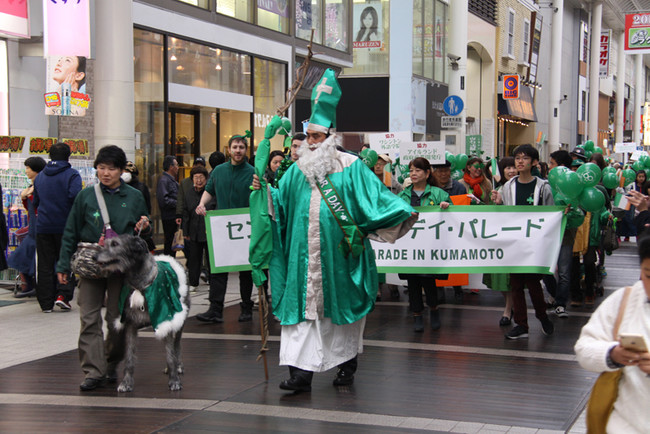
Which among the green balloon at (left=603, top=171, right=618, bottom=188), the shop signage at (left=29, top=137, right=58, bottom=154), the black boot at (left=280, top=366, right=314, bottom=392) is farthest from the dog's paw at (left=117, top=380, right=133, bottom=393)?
the green balloon at (left=603, top=171, right=618, bottom=188)

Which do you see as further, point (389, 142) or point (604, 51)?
point (604, 51)

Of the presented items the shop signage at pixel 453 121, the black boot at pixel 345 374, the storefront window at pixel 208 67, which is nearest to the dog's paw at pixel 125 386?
the black boot at pixel 345 374

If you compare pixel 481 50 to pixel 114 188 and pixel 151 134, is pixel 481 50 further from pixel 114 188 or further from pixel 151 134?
pixel 114 188

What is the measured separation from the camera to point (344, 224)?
5.94 m

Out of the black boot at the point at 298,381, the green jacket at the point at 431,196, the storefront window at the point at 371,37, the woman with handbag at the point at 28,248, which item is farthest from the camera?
the storefront window at the point at 371,37

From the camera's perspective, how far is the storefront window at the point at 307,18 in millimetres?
19547

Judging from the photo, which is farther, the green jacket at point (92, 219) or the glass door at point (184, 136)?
the glass door at point (184, 136)

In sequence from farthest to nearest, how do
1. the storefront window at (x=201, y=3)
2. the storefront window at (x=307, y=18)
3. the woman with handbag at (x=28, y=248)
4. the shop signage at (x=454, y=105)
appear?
the shop signage at (x=454, y=105) → the storefront window at (x=307, y=18) → the storefront window at (x=201, y=3) → the woman with handbag at (x=28, y=248)

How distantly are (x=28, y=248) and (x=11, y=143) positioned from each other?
4.54 feet

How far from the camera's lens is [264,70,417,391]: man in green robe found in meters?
5.83

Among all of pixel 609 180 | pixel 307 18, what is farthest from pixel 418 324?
pixel 307 18

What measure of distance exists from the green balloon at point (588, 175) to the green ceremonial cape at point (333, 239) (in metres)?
3.16

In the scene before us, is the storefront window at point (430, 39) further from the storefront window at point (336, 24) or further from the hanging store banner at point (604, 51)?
the hanging store banner at point (604, 51)

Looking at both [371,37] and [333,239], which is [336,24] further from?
[333,239]
